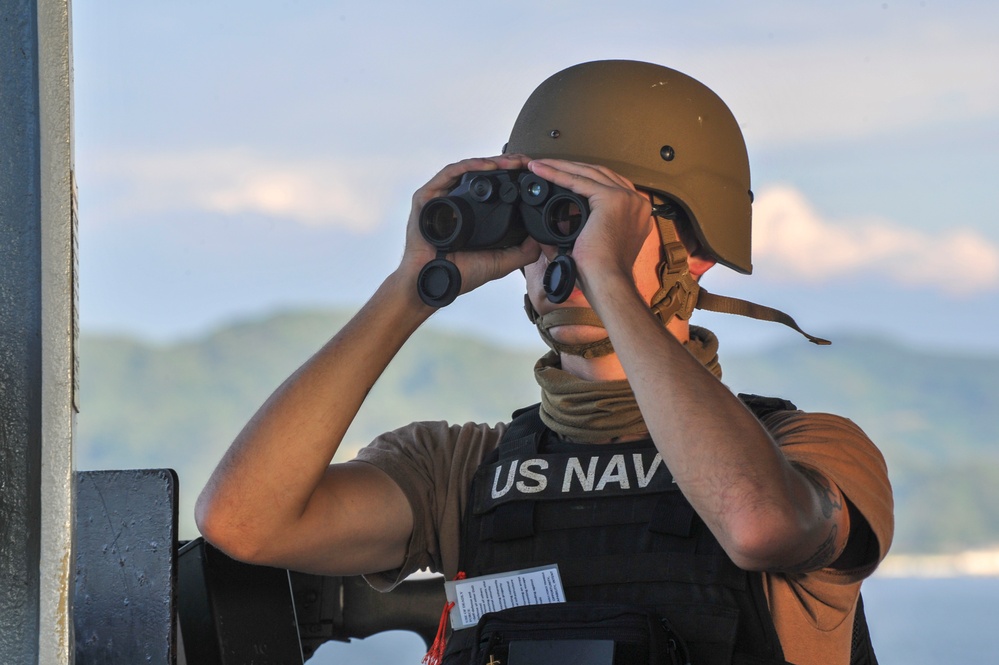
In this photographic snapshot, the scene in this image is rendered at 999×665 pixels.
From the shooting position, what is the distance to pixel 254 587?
2072mm

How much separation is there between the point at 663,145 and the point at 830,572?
778mm

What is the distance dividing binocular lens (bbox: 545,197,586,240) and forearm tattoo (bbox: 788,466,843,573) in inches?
18.4

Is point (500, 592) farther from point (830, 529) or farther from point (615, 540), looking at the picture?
point (830, 529)

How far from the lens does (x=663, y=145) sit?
6.73 ft

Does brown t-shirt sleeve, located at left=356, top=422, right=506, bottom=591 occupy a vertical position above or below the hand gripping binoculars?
below

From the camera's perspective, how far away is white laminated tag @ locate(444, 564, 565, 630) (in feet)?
5.90

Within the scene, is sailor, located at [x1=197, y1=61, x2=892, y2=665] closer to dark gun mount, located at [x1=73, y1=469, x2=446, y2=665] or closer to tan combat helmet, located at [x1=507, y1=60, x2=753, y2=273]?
tan combat helmet, located at [x1=507, y1=60, x2=753, y2=273]

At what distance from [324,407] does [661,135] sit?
747mm

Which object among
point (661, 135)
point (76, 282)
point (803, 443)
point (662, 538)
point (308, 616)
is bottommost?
point (308, 616)

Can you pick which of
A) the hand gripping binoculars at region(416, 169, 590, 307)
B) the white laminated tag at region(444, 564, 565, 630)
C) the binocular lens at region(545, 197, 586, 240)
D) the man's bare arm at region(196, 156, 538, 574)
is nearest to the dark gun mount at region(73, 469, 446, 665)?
the man's bare arm at region(196, 156, 538, 574)

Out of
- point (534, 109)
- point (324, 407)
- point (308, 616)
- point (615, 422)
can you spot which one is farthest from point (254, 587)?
point (534, 109)

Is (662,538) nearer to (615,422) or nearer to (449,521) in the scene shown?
(615,422)

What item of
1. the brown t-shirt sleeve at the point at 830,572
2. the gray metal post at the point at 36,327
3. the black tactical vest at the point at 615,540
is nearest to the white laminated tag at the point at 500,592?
the black tactical vest at the point at 615,540

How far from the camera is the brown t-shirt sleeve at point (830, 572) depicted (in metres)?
1.66
